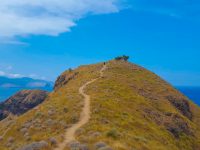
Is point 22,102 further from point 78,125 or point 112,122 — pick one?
point 78,125

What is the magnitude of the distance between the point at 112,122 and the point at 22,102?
94.4m

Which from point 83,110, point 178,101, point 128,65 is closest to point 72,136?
point 83,110

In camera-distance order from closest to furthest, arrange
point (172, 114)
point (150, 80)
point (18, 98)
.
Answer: point (172, 114)
point (150, 80)
point (18, 98)

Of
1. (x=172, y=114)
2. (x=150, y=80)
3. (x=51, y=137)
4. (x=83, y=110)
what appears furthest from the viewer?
(x=150, y=80)

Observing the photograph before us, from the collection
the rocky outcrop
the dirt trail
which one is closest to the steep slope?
the dirt trail

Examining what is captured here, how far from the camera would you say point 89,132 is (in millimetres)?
46000

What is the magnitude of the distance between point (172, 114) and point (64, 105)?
31.2 m

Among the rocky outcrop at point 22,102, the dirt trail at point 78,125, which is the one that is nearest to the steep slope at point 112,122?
the dirt trail at point 78,125

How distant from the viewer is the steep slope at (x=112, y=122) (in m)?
44.6

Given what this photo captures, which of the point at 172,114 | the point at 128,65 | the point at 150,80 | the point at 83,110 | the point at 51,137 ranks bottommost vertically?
the point at 51,137

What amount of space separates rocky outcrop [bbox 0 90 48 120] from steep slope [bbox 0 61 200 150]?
38.4 m

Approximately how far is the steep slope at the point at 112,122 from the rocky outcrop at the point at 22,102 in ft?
126

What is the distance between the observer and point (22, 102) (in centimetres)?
14188

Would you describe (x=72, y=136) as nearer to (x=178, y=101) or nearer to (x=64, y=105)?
(x=64, y=105)
